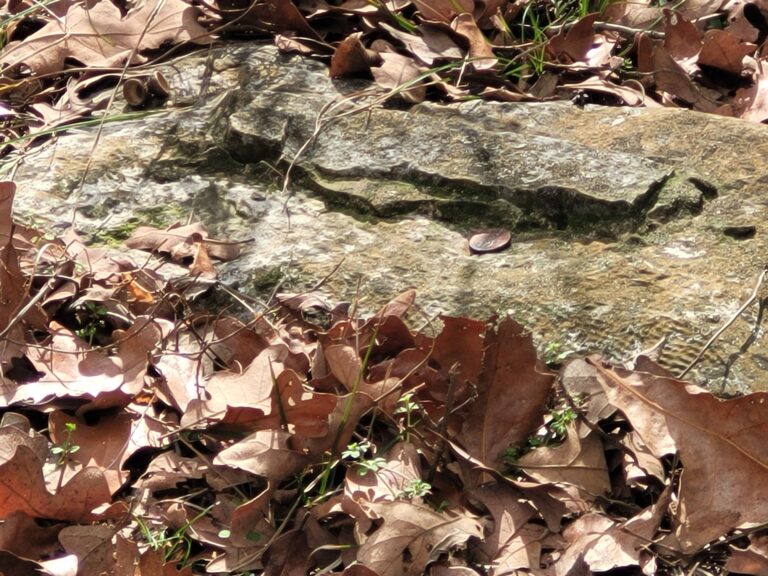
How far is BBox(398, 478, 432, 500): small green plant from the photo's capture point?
167 cm

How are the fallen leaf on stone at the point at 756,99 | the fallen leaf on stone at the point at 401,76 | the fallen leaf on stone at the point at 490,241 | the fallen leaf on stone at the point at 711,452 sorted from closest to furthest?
the fallen leaf on stone at the point at 711,452, the fallen leaf on stone at the point at 490,241, the fallen leaf on stone at the point at 401,76, the fallen leaf on stone at the point at 756,99

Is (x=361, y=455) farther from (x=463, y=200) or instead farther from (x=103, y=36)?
(x=103, y=36)

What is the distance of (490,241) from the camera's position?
2.16 meters

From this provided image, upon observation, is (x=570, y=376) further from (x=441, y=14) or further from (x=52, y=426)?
(x=441, y=14)

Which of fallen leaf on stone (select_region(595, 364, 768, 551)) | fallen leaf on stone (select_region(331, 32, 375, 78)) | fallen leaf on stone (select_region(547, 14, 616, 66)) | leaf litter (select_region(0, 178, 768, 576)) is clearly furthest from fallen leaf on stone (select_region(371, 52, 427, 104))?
fallen leaf on stone (select_region(595, 364, 768, 551))

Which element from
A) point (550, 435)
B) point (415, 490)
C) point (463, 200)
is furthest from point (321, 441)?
point (463, 200)

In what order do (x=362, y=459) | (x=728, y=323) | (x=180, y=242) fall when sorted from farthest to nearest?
(x=180, y=242) → (x=728, y=323) → (x=362, y=459)

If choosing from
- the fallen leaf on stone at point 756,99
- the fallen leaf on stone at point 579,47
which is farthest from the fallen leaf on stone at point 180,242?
the fallen leaf on stone at point 756,99

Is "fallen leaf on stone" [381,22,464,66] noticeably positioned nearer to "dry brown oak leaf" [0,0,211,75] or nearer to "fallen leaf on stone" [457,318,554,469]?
"dry brown oak leaf" [0,0,211,75]

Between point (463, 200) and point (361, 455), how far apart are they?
2.30 feet

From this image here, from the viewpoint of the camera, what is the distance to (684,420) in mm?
1650

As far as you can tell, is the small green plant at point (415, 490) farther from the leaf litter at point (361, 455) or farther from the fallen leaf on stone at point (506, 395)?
the fallen leaf on stone at point (506, 395)

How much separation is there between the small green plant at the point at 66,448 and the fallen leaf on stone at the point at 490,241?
871 millimetres

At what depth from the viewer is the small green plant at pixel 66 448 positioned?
177 cm
